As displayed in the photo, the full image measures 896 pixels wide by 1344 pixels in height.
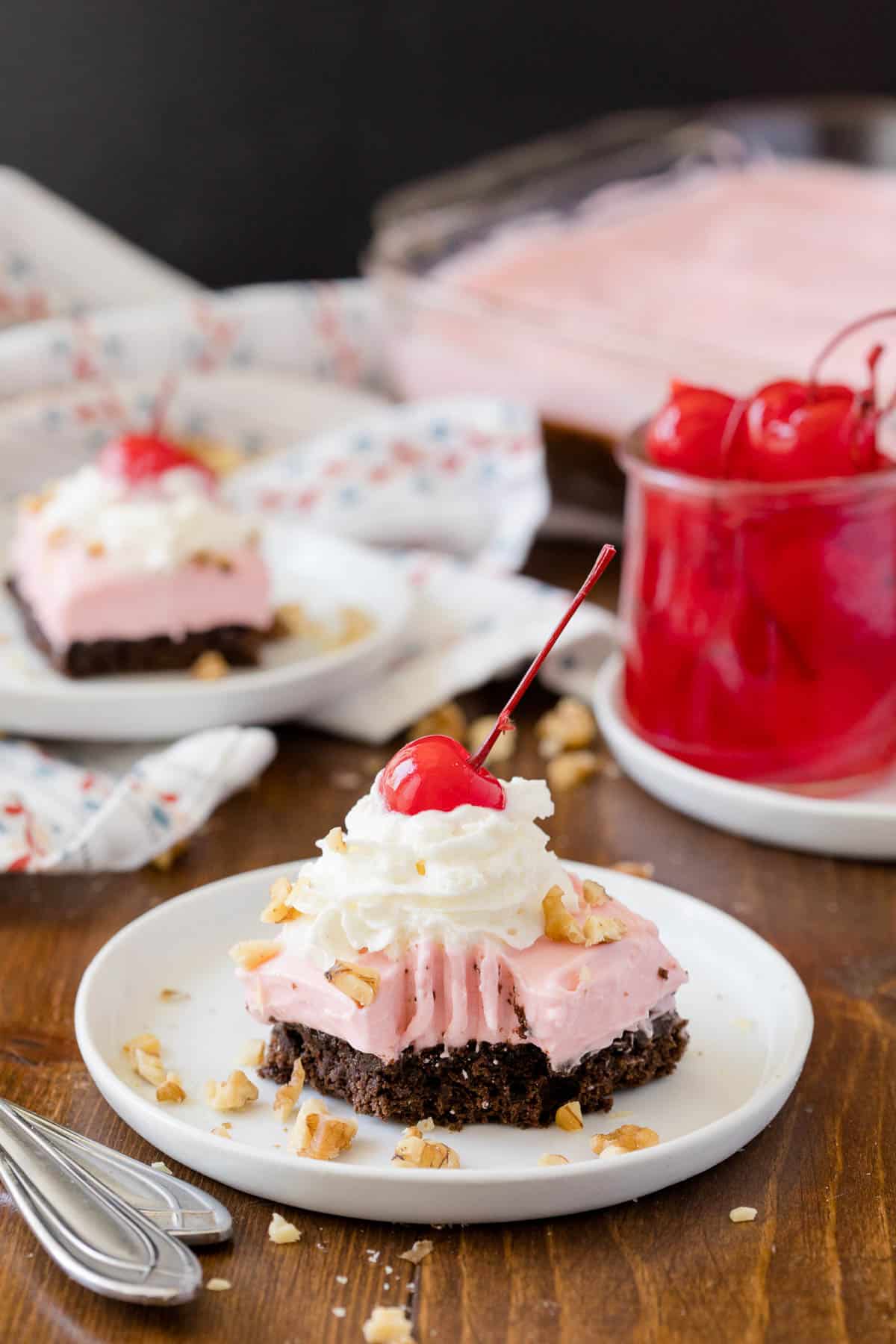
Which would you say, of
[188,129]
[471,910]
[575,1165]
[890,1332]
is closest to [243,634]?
[471,910]

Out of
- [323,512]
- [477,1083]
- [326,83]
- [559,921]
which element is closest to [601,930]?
[559,921]

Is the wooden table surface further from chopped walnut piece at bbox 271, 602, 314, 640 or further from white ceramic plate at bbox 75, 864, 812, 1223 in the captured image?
chopped walnut piece at bbox 271, 602, 314, 640

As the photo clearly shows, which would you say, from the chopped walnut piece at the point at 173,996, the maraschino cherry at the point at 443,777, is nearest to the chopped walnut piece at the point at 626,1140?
the maraschino cherry at the point at 443,777

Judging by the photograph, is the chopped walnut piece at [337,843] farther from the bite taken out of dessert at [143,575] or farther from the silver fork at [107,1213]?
the bite taken out of dessert at [143,575]

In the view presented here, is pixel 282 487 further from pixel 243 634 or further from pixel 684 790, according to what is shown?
pixel 684 790

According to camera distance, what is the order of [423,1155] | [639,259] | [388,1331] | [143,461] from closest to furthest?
[388,1331] < [423,1155] < [143,461] < [639,259]

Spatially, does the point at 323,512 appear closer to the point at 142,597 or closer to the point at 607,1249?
the point at 142,597
